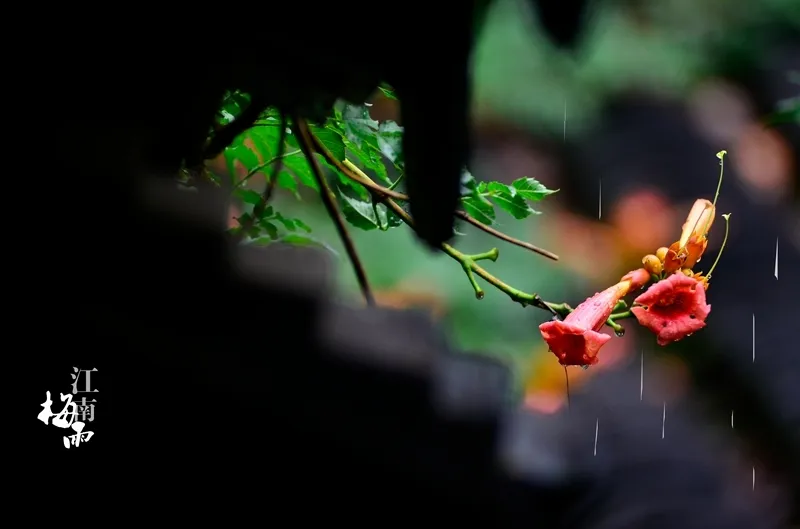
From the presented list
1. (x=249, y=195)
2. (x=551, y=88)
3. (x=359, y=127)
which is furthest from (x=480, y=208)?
(x=551, y=88)

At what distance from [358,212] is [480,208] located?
0.12 metres

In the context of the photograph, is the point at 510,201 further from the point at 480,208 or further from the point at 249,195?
the point at 249,195

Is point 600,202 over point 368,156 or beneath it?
over

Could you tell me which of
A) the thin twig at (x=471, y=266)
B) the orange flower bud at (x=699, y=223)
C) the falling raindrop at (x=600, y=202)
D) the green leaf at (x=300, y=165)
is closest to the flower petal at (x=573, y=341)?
the thin twig at (x=471, y=266)

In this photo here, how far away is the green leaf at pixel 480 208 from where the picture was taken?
2.09 feet

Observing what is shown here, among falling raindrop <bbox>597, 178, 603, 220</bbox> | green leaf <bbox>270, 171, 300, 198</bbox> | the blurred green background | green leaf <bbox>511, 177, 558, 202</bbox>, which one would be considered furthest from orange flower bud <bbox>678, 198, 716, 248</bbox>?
falling raindrop <bbox>597, 178, 603, 220</bbox>

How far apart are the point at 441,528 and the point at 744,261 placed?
81.6 inches

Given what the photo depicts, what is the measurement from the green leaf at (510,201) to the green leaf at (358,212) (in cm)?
12

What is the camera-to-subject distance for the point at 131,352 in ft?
1.30

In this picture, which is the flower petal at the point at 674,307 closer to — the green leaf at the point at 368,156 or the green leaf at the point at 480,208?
the green leaf at the point at 480,208

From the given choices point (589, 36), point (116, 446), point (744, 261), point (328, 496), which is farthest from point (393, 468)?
point (744, 261)

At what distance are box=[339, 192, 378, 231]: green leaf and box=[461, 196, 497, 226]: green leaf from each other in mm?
87

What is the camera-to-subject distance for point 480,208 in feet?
2.11

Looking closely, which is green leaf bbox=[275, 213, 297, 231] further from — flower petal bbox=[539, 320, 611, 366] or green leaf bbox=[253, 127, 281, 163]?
flower petal bbox=[539, 320, 611, 366]
